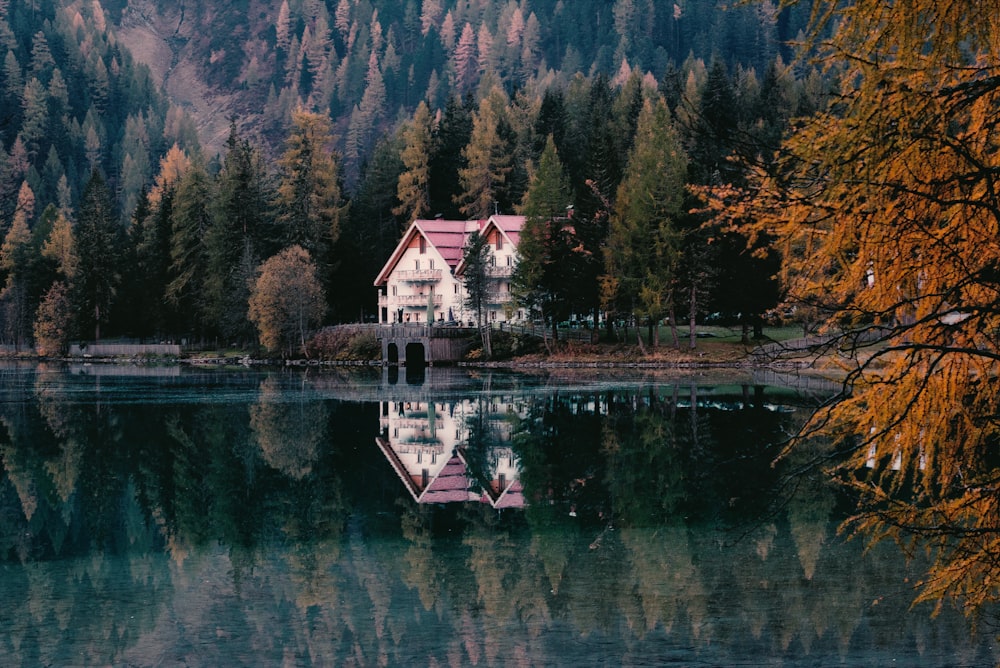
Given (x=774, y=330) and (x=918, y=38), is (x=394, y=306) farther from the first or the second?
(x=918, y=38)

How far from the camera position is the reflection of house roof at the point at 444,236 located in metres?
107

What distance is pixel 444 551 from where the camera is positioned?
22.1 metres

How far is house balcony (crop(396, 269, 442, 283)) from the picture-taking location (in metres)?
108

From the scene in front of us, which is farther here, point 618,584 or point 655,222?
point 655,222

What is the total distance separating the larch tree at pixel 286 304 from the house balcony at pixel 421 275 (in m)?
9.41

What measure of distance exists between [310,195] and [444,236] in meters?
15.3

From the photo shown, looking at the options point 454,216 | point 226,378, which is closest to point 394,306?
point 454,216

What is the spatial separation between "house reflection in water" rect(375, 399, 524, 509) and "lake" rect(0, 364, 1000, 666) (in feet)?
0.60

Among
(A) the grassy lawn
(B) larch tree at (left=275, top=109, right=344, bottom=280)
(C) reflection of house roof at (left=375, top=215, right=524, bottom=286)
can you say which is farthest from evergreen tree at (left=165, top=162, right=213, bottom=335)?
(A) the grassy lawn

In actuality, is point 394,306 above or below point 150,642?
above

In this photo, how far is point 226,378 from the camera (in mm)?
79500

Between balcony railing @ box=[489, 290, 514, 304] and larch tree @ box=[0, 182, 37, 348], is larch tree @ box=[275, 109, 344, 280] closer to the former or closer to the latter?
balcony railing @ box=[489, 290, 514, 304]

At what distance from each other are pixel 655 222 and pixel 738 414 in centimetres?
3432

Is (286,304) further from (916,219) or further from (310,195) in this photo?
(916,219)
